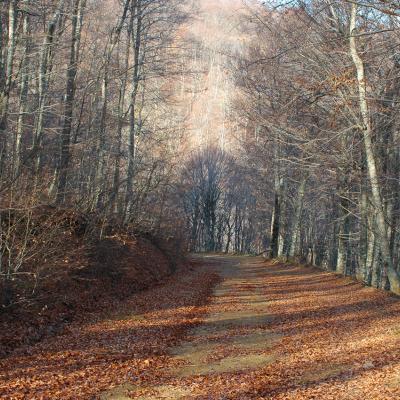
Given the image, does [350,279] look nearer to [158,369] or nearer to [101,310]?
[101,310]

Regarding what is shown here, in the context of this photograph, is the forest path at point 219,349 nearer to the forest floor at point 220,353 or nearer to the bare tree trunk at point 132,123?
the forest floor at point 220,353

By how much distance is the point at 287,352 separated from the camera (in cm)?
854

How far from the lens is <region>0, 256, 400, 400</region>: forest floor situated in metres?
6.40

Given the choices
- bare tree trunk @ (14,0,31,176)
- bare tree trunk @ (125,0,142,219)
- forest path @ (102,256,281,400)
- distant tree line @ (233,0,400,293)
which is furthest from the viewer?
bare tree trunk @ (125,0,142,219)

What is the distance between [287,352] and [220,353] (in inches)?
43.0

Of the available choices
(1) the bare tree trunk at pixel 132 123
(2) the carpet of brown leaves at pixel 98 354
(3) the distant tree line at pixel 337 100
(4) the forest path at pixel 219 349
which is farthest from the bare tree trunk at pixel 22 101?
(3) the distant tree line at pixel 337 100

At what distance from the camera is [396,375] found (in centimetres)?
678

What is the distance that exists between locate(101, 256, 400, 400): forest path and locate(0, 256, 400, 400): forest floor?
0.05 feet

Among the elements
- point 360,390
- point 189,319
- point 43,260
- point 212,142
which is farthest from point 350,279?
point 212,142

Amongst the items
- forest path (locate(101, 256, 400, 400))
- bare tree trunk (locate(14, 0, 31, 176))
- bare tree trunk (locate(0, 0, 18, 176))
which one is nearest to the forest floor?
forest path (locate(101, 256, 400, 400))

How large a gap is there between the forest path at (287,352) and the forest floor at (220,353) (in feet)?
0.05

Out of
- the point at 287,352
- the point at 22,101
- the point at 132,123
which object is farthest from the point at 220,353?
the point at 132,123

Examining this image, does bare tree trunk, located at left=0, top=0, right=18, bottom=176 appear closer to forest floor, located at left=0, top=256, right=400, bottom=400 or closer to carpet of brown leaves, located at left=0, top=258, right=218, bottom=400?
carpet of brown leaves, located at left=0, top=258, right=218, bottom=400

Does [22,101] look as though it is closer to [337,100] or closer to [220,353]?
[337,100]
